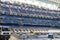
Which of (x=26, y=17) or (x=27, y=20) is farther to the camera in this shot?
(x=26, y=17)

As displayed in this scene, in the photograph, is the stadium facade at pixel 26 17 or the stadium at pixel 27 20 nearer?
the stadium at pixel 27 20

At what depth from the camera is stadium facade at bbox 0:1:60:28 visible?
26.5 feet

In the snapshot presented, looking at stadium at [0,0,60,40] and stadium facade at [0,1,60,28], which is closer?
stadium at [0,0,60,40]

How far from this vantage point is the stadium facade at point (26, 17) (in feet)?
26.5

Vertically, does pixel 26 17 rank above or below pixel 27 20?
above

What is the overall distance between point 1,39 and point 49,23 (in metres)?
2.57

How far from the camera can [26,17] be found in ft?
28.6

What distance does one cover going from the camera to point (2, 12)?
8328mm

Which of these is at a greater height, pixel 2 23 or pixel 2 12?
pixel 2 12

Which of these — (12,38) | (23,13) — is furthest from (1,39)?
(23,13)

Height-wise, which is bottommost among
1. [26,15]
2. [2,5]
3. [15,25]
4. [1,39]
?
[1,39]

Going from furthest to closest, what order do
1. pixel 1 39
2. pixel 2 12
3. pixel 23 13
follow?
pixel 23 13
pixel 2 12
pixel 1 39

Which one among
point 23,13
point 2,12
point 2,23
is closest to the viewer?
point 2,23

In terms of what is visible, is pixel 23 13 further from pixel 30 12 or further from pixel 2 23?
pixel 2 23
